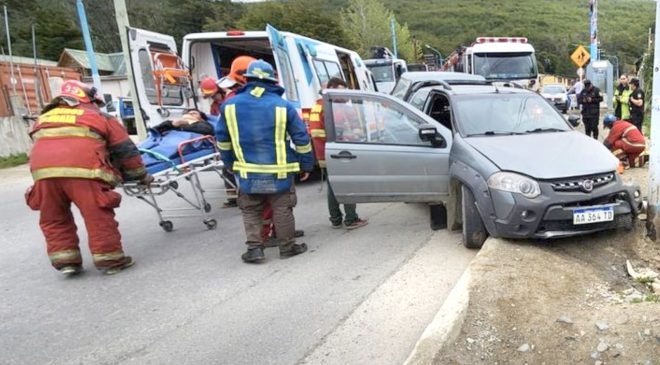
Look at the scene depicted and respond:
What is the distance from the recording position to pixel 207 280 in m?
4.32

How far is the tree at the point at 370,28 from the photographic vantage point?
45.5 metres

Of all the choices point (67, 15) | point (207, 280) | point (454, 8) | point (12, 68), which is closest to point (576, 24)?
point (454, 8)

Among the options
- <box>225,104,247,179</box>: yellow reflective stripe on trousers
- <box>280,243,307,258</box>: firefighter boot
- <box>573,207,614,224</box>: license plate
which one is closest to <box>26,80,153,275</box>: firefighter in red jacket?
<box>225,104,247,179</box>: yellow reflective stripe on trousers

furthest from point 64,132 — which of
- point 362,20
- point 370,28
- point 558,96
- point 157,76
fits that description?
point 362,20

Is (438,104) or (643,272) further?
(438,104)

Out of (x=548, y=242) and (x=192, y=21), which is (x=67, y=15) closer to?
(x=192, y=21)

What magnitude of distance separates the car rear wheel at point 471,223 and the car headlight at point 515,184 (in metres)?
0.34

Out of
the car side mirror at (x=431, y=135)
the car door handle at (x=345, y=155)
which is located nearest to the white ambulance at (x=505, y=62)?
the car side mirror at (x=431, y=135)

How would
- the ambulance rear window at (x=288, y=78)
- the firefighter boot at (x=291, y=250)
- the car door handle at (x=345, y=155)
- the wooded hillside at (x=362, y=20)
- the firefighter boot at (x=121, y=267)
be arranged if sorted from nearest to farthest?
the firefighter boot at (x=121, y=267) < the firefighter boot at (x=291, y=250) < the car door handle at (x=345, y=155) < the ambulance rear window at (x=288, y=78) < the wooded hillside at (x=362, y=20)

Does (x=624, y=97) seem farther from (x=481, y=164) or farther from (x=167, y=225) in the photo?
(x=167, y=225)

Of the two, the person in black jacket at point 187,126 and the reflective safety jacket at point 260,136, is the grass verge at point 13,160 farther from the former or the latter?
the reflective safety jacket at point 260,136

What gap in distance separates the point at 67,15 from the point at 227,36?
57315 mm

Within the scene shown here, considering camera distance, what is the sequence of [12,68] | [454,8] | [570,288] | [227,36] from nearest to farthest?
[570,288], [227,36], [12,68], [454,8]

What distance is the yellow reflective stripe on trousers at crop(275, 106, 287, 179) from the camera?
4.47 meters
